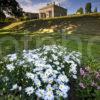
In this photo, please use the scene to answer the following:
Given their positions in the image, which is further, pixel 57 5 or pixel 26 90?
pixel 57 5

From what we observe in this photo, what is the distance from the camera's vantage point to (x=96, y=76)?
20.2ft

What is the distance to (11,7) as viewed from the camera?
30297 mm

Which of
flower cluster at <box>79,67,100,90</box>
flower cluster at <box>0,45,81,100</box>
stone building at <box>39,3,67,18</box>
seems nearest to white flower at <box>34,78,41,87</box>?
flower cluster at <box>0,45,81,100</box>

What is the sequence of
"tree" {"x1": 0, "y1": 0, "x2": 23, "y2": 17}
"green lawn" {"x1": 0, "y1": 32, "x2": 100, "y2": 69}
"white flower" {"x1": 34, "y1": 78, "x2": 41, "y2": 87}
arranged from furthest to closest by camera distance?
"tree" {"x1": 0, "y1": 0, "x2": 23, "y2": 17}, "green lawn" {"x1": 0, "y1": 32, "x2": 100, "y2": 69}, "white flower" {"x1": 34, "y1": 78, "x2": 41, "y2": 87}

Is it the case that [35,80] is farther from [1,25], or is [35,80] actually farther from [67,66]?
[1,25]

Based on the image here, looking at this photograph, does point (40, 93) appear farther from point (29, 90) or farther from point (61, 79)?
point (61, 79)

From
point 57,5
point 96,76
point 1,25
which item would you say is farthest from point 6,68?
point 57,5

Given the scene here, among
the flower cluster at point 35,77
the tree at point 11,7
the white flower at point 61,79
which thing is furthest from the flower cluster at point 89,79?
the tree at point 11,7

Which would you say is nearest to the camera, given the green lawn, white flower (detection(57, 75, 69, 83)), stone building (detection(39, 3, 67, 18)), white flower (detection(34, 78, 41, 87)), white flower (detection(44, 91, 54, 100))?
white flower (detection(44, 91, 54, 100))

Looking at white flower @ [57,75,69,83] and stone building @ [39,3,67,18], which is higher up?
stone building @ [39,3,67,18]

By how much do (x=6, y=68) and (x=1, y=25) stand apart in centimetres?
3864

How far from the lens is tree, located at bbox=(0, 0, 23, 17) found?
29294 mm

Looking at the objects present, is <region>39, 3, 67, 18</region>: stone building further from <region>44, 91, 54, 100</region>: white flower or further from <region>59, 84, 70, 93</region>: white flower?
<region>44, 91, 54, 100</region>: white flower

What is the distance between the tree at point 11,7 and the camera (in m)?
29.3
